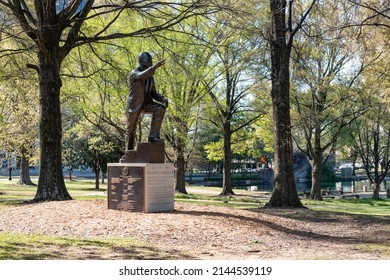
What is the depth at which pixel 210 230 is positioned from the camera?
10.4 metres

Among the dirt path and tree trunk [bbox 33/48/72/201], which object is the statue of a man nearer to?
the dirt path

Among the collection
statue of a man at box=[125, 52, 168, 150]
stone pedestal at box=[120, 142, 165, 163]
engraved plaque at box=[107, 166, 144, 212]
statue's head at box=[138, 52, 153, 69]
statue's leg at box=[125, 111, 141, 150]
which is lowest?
engraved plaque at box=[107, 166, 144, 212]

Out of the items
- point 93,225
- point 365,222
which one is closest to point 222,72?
point 365,222

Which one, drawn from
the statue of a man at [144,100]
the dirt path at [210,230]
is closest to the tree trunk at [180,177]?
the dirt path at [210,230]

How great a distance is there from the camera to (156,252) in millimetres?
8312

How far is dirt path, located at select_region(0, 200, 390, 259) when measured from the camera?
898 centimetres

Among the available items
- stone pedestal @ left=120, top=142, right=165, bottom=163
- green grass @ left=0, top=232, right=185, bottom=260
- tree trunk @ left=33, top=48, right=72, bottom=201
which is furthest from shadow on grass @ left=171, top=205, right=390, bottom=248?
tree trunk @ left=33, top=48, right=72, bottom=201

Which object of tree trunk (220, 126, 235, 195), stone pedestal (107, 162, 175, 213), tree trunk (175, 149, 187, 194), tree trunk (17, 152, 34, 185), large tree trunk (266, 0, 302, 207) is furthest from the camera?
tree trunk (17, 152, 34, 185)

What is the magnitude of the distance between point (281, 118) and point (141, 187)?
7.47 m

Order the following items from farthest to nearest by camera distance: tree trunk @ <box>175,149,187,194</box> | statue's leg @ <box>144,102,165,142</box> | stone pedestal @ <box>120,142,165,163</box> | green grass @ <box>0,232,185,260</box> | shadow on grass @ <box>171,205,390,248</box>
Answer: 1. tree trunk @ <box>175,149,187,194</box>
2. statue's leg @ <box>144,102,165,142</box>
3. stone pedestal @ <box>120,142,165,163</box>
4. shadow on grass @ <box>171,205,390,248</box>
5. green grass @ <box>0,232,185,260</box>

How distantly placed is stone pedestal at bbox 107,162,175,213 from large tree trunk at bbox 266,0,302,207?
231 inches

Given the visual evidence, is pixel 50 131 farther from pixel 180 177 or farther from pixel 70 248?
pixel 180 177

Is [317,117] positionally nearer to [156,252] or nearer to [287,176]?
[287,176]

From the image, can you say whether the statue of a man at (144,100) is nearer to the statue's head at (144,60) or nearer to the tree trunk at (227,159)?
the statue's head at (144,60)
